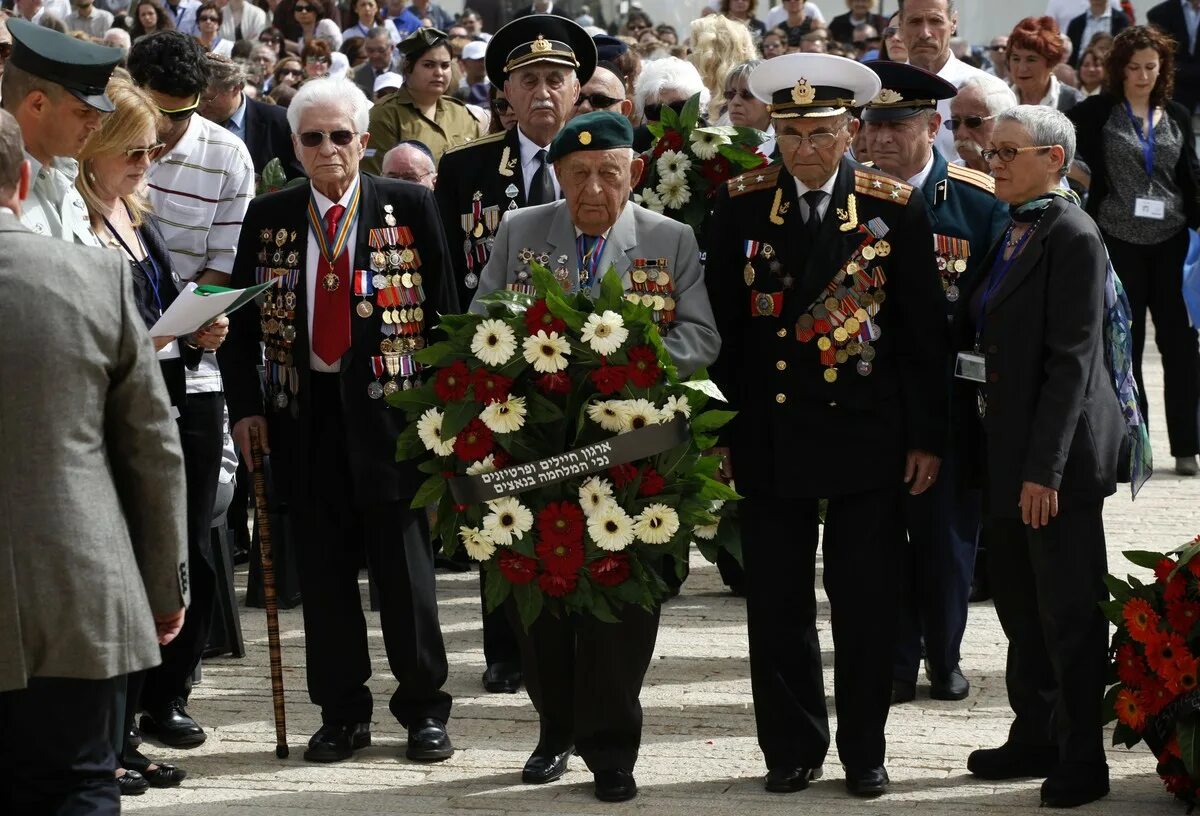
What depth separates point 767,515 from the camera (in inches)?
214

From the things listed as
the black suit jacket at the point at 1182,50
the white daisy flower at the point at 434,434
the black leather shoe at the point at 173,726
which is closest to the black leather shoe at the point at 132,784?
the black leather shoe at the point at 173,726

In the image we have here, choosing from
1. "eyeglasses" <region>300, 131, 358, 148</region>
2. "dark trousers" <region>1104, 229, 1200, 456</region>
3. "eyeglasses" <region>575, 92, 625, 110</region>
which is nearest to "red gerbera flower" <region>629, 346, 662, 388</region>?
"eyeglasses" <region>300, 131, 358, 148</region>

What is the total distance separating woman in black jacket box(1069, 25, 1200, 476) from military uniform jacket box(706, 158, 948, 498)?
5.08 meters

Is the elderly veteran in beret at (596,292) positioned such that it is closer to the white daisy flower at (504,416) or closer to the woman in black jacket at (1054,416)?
the white daisy flower at (504,416)

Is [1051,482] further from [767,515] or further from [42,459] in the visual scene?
[42,459]

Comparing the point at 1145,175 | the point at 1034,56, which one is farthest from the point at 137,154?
the point at 1145,175

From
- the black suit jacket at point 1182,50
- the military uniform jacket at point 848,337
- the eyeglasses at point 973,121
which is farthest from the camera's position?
the black suit jacket at point 1182,50

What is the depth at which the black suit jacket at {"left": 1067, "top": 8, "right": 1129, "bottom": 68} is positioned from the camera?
17328mm

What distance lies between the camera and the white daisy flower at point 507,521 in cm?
516

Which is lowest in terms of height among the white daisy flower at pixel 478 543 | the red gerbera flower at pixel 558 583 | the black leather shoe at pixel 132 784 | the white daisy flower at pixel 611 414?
the black leather shoe at pixel 132 784

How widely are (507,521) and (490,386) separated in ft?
1.28

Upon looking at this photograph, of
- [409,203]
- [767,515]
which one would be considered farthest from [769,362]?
[409,203]

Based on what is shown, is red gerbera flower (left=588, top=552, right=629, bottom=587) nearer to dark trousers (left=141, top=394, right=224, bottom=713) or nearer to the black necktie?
dark trousers (left=141, top=394, right=224, bottom=713)

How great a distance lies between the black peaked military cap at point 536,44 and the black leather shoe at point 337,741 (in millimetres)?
2547
